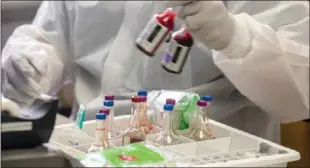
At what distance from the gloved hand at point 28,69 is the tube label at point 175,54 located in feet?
1.06

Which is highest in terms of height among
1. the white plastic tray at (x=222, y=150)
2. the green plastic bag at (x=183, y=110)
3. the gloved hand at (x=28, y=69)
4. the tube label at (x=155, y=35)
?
the tube label at (x=155, y=35)

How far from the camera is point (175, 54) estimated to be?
3.09 feet

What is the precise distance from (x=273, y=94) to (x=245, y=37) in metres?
0.16

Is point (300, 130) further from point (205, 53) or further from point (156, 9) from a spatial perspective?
point (156, 9)

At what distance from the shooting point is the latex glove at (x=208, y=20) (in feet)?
2.98

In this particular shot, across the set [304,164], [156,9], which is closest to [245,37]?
[156,9]

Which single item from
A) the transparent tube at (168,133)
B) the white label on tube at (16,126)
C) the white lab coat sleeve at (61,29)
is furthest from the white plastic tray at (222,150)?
the white lab coat sleeve at (61,29)

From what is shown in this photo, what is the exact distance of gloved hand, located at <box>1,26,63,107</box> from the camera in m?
1.18

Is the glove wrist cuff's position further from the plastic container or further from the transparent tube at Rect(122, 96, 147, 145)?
the transparent tube at Rect(122, 96, 147, 145)

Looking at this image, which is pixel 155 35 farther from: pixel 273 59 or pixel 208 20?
pixel 273 59

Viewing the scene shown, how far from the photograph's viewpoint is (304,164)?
1.40 metres

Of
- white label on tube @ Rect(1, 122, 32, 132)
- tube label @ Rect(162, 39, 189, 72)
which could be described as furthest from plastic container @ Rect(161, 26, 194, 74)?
white label on tube @ Rect(1, 122, 32, 132)

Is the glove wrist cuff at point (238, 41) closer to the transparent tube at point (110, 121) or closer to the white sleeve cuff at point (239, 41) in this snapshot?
the white sleeve cuff at point (239, 41)

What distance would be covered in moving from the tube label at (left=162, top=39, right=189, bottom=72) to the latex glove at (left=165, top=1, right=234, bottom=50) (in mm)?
37
